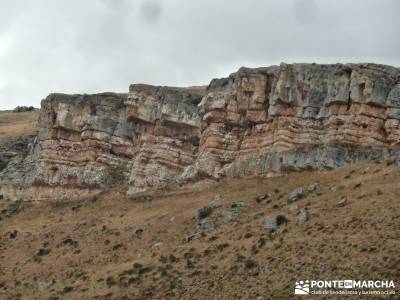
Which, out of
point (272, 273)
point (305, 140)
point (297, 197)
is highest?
point (305, 140)

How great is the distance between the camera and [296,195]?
4841 cm

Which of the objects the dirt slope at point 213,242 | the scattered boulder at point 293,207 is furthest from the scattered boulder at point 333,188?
the scattered boulder at point 293,207

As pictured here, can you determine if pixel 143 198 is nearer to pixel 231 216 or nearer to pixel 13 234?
pixel 13 234

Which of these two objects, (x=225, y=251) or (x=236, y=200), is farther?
(x=236, y=200)

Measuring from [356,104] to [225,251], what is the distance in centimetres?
1794

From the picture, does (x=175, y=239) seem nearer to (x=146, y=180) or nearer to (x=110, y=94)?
(x=146, y=180)

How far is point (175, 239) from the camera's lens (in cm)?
4931

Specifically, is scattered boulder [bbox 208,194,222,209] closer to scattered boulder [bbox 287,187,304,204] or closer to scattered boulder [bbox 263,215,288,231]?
scattered boulder [bbox 287,187,304,204]

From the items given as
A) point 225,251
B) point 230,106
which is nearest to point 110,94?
point 230,106

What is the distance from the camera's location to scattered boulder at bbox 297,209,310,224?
43.2 metres

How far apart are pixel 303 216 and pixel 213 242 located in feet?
19.0

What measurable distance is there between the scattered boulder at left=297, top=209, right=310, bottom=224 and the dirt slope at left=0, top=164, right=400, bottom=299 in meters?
0.24

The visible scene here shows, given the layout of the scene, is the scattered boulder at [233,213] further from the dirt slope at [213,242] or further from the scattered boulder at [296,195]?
the scattered boulder at [296,195]

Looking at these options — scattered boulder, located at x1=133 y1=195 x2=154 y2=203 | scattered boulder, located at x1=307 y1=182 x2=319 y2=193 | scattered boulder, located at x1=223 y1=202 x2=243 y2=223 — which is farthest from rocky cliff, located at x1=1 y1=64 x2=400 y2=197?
scattered boulder, located at x1=223 y1=202 x2=243 y2=223
